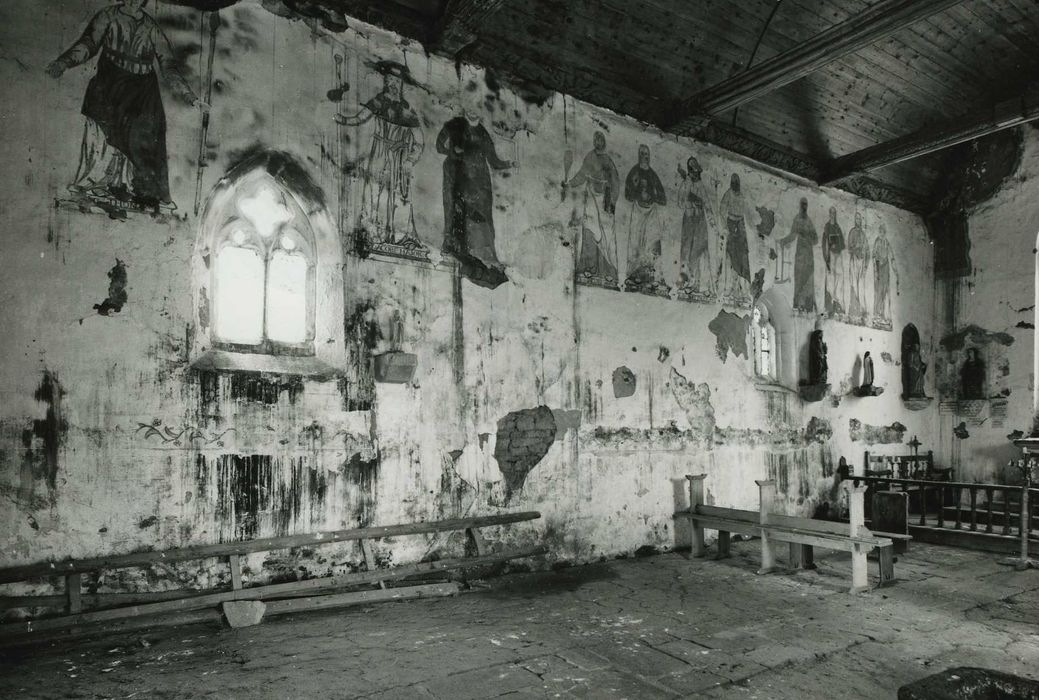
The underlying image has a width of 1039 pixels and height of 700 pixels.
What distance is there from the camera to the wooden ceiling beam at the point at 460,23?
595cm

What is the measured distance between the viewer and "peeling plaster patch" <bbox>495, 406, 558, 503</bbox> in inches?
268

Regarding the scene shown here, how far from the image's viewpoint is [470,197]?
679 centimetres

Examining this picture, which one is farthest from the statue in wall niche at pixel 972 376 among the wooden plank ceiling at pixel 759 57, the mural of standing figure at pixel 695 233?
the mural of standing figure at pixel 695 233

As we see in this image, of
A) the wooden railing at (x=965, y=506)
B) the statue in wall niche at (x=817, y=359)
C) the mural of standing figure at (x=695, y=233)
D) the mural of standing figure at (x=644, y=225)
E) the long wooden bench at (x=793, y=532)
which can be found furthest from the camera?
the statue in wall niche at (x=817, y=359)

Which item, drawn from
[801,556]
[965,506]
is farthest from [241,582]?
[965,506]

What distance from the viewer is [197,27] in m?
5.43

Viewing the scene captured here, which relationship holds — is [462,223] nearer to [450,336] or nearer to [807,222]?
[450,336]

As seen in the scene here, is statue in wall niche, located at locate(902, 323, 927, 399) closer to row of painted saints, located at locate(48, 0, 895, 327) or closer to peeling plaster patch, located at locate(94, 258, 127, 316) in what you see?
row of painted saints, located at locate(48, 0, 895, 327)

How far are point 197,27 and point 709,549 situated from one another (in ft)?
24.6

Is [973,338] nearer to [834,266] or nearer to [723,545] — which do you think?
[834,266]

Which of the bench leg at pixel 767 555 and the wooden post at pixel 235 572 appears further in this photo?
the bench leg at pixel 767 555

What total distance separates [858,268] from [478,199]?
24.0ft

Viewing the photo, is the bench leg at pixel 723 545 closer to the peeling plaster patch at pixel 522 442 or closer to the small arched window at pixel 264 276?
the peeling plaster patch at pixel 522 442

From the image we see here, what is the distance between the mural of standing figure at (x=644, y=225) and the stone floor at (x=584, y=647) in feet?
11.8
